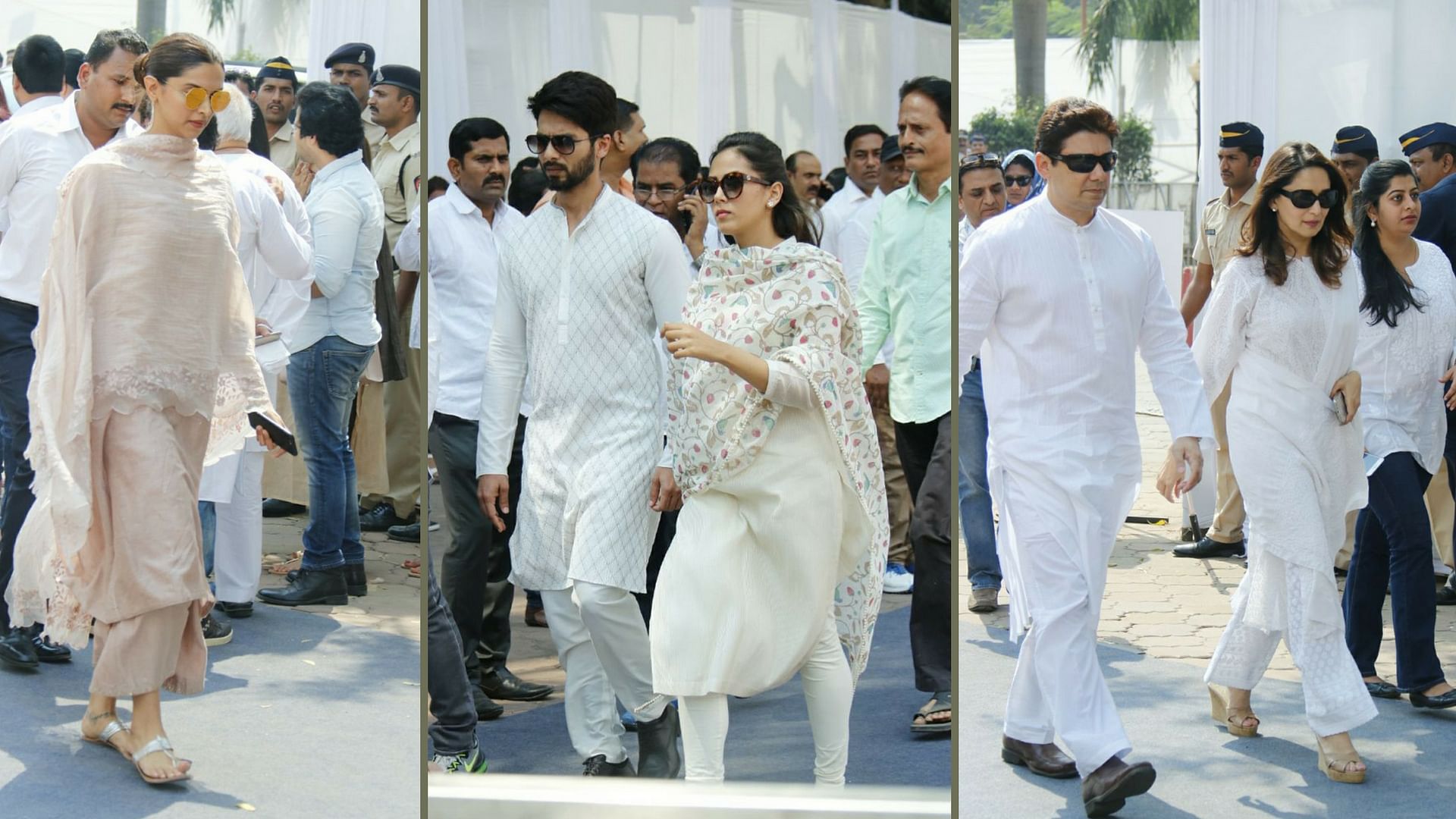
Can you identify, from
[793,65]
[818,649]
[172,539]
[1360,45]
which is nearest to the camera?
[793,65]

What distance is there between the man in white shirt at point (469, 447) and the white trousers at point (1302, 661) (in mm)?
1584

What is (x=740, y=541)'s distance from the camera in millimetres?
3574

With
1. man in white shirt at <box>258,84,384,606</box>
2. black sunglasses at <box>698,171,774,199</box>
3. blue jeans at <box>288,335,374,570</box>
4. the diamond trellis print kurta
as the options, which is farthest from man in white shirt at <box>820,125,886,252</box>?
blue jeans at <box>288,335,374,570</box>

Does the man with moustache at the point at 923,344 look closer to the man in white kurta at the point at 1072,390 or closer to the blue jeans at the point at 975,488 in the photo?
the man in white kurta at the point at 1072,390

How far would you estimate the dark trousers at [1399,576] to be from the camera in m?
4.32

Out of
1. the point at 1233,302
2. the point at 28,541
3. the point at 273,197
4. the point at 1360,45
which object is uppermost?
the point at 1360,45

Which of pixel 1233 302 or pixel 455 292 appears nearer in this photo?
pixel 455 292

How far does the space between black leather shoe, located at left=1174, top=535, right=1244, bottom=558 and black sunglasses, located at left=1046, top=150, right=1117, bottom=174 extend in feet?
2.93

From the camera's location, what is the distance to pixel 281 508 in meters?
4.30

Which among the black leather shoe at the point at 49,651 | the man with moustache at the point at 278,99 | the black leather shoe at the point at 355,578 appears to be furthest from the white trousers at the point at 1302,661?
the black leather shoe at the point at 49,651

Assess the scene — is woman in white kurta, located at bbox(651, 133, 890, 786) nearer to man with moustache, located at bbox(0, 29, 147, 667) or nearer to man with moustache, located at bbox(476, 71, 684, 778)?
man with moustache, located at bbox(476, 71, 684, 778)

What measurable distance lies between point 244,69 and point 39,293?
2.61 ft

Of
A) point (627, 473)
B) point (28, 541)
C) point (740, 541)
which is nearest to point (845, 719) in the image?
point (740, 541)

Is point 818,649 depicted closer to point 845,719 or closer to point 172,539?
point 845,719
